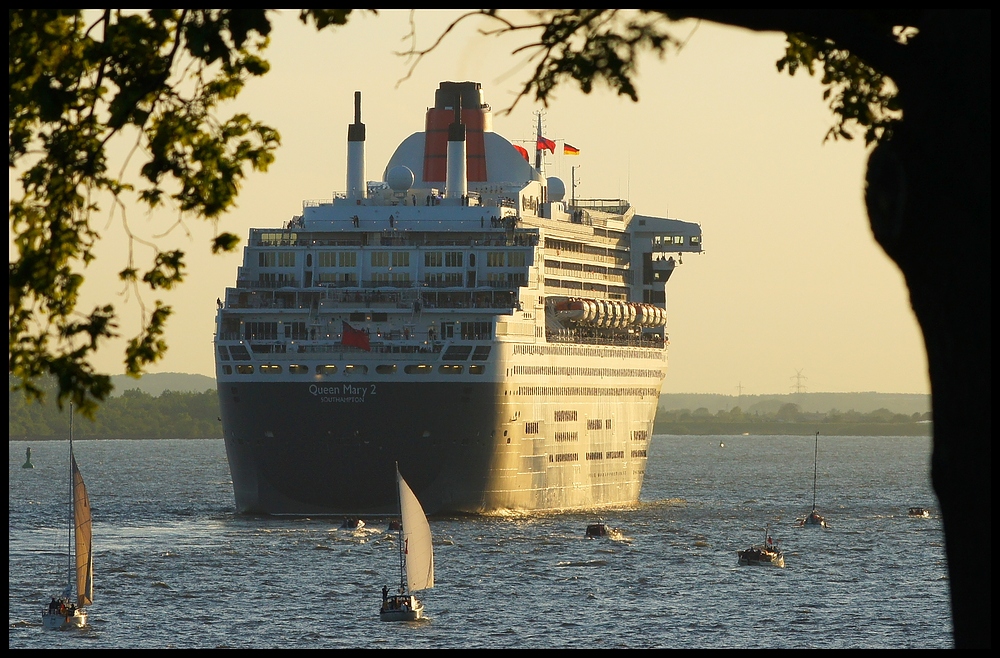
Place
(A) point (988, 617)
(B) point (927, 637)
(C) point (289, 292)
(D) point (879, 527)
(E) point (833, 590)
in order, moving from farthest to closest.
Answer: (D) point (879, 527), (C) point (289, 292), (E) point (833, 590), (B) point (927, 637), (A) point (988, 617)

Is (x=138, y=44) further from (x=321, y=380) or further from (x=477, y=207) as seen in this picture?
(x=477, y=207)

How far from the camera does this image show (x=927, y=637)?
5522 cm

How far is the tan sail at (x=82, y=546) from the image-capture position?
191 feet

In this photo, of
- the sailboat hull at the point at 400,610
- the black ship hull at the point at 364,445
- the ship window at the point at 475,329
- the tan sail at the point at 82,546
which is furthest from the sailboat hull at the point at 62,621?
the ship window at the point at 475,329

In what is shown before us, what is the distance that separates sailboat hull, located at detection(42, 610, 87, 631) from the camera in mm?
55344

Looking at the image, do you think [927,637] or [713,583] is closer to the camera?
[927,637]

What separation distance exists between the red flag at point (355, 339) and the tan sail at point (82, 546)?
19.6 m

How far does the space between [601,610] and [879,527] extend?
45570 millimetres

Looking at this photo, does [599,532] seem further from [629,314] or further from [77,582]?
[77,582]

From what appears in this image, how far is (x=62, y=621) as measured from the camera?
55.4 m

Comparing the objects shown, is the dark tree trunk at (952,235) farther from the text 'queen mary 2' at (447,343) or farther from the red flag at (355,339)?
the red flag at (355,339)

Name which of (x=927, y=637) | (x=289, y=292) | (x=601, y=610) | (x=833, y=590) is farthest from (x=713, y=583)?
(x=289, y=292)

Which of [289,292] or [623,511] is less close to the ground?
[289,292]

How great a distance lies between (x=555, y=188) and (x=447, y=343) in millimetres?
28091
